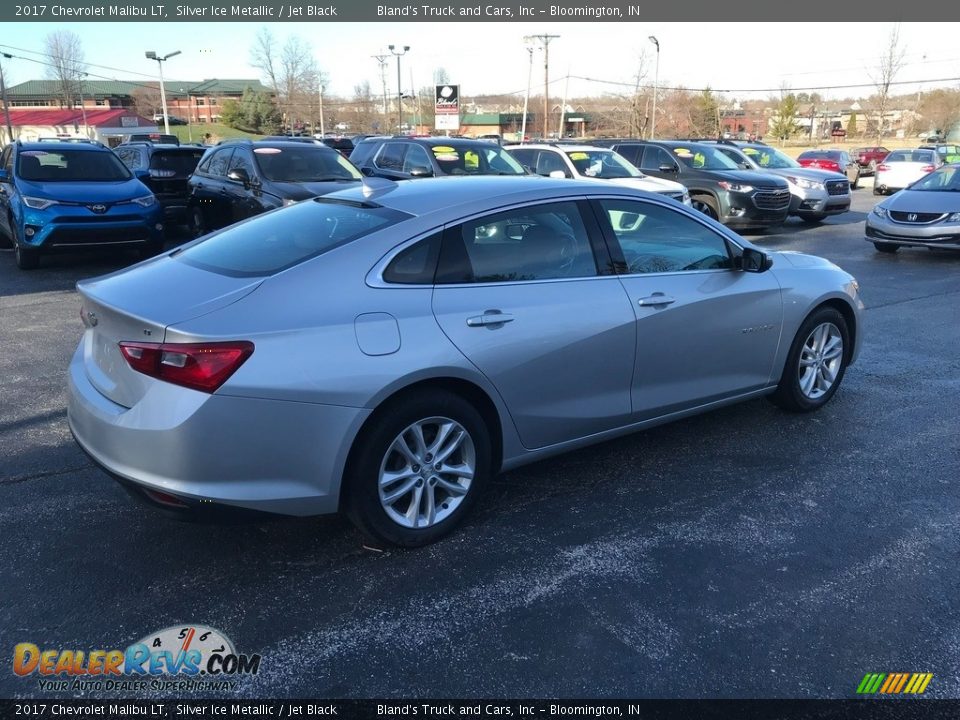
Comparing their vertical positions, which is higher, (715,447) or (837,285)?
(837,285)

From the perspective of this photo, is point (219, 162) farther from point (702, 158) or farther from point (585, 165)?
point (702, 158)

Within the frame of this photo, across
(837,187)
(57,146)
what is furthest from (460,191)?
(837,187)

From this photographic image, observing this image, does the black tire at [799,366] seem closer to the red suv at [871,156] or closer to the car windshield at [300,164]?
the car windshield at [300,164]

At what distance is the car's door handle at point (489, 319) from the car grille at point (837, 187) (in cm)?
1575

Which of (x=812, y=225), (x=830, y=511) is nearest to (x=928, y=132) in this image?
(x=812, y=225)

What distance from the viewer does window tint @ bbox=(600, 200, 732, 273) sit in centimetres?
416

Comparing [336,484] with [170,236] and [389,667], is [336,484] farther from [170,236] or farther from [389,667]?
[170,236]

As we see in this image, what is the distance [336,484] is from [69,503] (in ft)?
5.45

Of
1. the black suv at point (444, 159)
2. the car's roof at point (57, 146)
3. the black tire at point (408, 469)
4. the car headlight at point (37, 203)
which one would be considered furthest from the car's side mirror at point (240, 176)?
the black tire at point (408, 469)

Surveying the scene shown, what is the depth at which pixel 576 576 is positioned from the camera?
3.24 metres

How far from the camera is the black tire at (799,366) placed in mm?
4953

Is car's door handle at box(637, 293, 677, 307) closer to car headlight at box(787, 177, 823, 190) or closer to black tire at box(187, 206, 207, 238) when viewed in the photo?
black tire at box(187, 206, 207, 238)

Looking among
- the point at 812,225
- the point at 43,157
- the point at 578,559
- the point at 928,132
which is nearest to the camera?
the point at 578,559

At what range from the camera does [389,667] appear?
2.68 m
